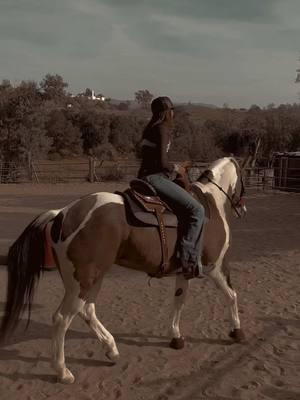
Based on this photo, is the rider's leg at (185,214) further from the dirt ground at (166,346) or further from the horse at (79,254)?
the dirt ground at (166,346)

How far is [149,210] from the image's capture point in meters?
3.77

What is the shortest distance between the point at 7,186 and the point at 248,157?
59.6 ft

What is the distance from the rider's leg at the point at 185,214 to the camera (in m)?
3.88

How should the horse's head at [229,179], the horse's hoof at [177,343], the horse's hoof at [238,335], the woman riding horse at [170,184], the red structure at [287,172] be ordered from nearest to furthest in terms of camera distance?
the woman riding horse at [170,184] → the horse's hoof at [177,343] → the horse's hoof at [238,335] → the horse's head at [229,179] → the red structure at [287,172]

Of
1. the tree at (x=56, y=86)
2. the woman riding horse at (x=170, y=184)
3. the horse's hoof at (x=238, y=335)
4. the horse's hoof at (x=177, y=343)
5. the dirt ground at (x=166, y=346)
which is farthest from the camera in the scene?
the tree at (x=56, y=86)

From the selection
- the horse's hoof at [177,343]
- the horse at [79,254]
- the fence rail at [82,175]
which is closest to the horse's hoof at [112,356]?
the horse at [79,254]

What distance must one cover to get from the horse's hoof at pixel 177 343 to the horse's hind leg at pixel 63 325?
106 centimetres

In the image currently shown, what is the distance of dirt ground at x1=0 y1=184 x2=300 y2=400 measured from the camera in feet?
11.5

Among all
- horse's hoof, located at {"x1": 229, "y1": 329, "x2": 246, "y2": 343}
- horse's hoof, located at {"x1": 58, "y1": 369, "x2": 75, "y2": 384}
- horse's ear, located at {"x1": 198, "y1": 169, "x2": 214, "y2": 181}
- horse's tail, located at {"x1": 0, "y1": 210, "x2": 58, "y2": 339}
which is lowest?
horse's hoof, located at {"x1": 58, "y1": 369, "x2": 75, "y2": 384}

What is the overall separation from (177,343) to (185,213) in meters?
1.28

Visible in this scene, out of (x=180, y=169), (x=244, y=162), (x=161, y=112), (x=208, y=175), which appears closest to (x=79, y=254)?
(x=180, y=169)

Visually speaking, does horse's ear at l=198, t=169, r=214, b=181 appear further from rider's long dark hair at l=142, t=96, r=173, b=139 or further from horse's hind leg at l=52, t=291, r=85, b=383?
horse's hind leg at l=52, t=291, r=85, b=383

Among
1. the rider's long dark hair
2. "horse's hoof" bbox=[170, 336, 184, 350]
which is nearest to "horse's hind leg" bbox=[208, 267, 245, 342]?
"horse's hoof" bbox=[170, 336, 184, 350]

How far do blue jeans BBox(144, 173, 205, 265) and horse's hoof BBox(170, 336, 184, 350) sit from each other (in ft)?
2.73
